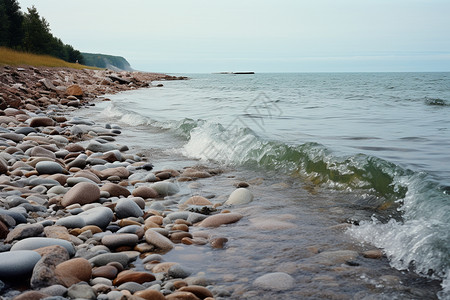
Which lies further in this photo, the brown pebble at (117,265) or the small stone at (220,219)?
the small stone at (220,219)

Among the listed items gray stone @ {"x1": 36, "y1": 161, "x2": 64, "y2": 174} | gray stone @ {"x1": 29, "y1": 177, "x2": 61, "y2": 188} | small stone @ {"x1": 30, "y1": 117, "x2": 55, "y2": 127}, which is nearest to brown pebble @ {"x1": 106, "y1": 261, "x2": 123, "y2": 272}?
gray stone @ {"x1": 29, "y1": 177, "x2": 61, "y2": 188}

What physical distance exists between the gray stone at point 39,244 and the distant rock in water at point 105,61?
127378 mm

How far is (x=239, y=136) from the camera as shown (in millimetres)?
6781

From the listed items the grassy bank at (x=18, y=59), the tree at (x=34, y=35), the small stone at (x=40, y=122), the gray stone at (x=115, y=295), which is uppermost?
the tree at (x=34, y=35)

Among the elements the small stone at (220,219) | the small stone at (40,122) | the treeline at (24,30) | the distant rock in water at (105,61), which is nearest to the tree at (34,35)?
the treeline at (24,30)

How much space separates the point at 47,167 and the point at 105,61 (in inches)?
6052

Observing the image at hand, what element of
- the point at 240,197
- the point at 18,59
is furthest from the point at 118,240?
the point at 18,59

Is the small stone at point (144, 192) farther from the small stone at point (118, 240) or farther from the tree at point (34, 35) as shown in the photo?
the tree at point (34, 35)

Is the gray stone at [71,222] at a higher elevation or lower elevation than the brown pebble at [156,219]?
higher

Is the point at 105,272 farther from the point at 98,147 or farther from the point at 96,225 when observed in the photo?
the point at 98,147

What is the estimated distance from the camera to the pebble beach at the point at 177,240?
2.12m

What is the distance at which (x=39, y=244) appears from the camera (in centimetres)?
244

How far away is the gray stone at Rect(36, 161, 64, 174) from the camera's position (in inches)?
178

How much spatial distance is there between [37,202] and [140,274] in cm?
181
